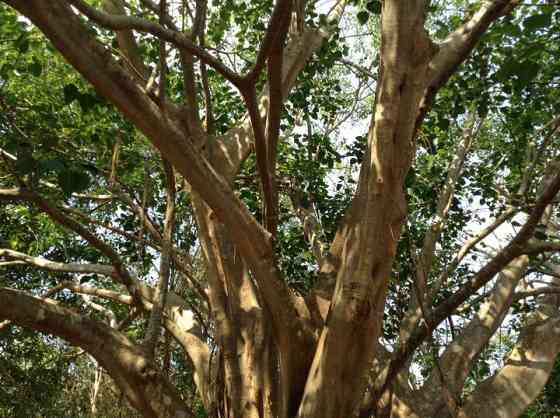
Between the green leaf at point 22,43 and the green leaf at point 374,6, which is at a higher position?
the green leaf at point 374,6

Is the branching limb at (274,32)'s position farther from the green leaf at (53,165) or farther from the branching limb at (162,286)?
the branching limb at (162,286)

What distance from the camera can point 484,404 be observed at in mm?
3268

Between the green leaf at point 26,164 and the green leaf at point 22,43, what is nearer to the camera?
the green leaf at point 26,164

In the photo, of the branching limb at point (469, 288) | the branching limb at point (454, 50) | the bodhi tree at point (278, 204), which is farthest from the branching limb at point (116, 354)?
the branching limb at point (454, 50)

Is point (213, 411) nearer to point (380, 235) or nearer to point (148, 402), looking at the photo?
point (148, 402)

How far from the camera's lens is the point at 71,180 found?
219 centimetres

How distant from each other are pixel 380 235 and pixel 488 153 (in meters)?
4.42

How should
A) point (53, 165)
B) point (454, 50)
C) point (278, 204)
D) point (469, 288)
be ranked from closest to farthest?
1. point (53, 165)
2. point (469, 288)
3. point (454, 50)
4. point (278, 204)

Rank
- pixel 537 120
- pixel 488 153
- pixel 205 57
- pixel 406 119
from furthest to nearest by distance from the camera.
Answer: pixel 488 153, pixel 537 120, pixel 406 119, pixel 205 57

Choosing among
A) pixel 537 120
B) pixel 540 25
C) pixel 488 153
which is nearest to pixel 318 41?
pixel 537 120

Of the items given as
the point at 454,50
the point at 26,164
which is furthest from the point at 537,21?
the point at 26,164

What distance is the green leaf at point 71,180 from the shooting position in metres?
2.19

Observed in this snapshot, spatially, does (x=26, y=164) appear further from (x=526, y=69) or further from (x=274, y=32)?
(x=526, y=69)

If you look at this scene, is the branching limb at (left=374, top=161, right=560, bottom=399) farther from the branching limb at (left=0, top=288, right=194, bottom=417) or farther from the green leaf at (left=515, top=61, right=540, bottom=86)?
the branching limb at (left=0, top=288, right=194, bottom=417)
